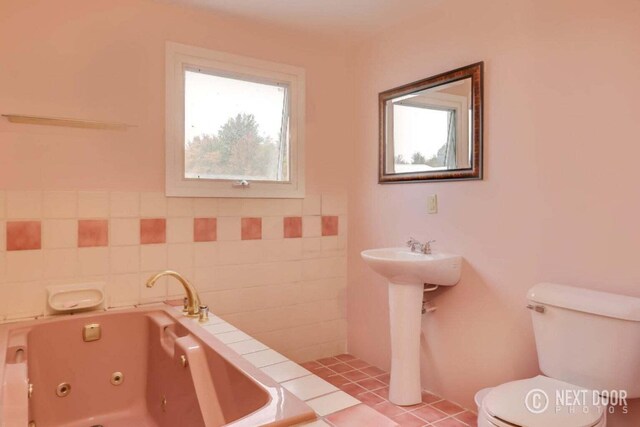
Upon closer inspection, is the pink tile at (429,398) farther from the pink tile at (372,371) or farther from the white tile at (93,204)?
the white tile at (93,204)

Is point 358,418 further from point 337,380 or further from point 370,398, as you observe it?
point 337,380

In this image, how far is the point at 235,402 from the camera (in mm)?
1416

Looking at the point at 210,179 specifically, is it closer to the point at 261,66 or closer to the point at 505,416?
the point at 261,66

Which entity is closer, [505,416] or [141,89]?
[505,416]

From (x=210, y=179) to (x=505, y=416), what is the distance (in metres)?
1.93

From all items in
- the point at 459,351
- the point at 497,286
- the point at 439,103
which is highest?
the point at 439,103

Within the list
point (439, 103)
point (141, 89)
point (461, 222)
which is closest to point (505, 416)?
point (461, 222)

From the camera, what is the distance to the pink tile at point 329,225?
302 centimetres

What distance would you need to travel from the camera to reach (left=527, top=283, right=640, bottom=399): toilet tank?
5.01 feet

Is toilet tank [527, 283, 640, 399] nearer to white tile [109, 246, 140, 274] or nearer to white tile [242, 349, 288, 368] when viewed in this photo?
white tile [242, 349, 288, 368]

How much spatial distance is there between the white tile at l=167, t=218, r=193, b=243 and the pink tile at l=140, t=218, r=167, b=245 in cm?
3

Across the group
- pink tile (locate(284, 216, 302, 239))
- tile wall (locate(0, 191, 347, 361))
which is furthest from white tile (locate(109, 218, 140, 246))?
pink tile (locate(284, 216, 302, 239))

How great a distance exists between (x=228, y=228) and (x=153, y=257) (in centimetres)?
47

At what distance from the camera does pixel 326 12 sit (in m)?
2.52
